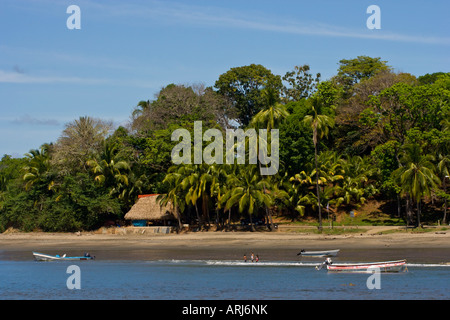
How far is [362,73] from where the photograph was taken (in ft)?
249

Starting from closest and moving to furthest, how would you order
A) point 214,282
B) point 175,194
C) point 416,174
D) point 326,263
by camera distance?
1. point 214,282
2. point 326,263
3. point 416,174
4. point 175,194

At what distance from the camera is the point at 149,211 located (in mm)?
56719

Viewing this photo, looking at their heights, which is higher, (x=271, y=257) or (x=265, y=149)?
(x=265, y=149)

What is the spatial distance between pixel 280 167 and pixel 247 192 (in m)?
8.18

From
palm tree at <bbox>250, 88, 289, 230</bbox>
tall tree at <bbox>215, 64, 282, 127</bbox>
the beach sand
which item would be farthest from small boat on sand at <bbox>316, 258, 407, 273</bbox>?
tall tree at <bbox>215, 64, 282, 127</bbox>

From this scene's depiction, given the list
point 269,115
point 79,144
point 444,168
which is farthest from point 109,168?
point 444,168

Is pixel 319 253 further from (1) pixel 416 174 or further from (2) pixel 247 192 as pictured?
(2) pixel 247 192

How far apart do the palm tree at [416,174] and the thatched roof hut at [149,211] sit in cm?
2272

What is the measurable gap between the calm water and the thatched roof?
1475 centimetres

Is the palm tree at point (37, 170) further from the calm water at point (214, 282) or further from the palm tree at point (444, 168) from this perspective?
the palm tree at point (444, 168)

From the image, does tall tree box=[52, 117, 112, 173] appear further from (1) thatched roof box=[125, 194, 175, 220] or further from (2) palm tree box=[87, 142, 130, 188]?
(1) thatched roof box=[125, 194, 175, 220]

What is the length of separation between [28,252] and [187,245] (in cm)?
1400
